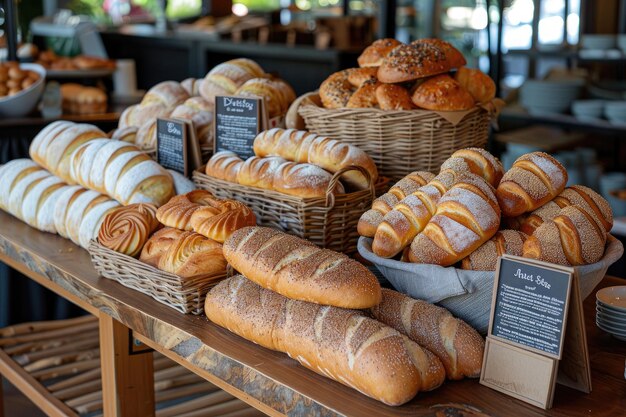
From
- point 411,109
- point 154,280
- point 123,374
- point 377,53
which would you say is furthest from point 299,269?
point 377,53

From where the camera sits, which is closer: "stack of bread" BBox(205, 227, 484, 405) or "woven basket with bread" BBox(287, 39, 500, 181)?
"stack of bread" BBox(205, 227, 484, 405)

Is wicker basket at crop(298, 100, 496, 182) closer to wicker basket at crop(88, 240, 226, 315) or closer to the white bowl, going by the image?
wicker basket at crop(88, 240, 226, 315)

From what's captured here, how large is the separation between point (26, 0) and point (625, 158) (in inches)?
261

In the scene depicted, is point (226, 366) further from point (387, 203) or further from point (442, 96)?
point (442, 96)

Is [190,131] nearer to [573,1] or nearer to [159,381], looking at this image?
[159,381]

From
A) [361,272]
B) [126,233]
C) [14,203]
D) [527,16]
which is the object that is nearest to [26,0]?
[527,16]

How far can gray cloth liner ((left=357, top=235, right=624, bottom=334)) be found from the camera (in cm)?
129

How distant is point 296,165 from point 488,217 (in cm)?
59

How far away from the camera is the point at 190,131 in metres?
2.13

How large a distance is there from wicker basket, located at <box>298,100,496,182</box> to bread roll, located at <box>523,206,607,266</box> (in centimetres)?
64

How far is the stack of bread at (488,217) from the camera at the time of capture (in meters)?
1.30

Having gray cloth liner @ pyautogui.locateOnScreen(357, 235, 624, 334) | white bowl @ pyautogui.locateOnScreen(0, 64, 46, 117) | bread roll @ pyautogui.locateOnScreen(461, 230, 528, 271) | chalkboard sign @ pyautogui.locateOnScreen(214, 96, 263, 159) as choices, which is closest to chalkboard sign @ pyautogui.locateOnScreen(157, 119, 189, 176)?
chalkboard sign @ pyautogui.locateOnScreen(214, 96, 263, 159)

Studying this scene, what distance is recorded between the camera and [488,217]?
1.34 m

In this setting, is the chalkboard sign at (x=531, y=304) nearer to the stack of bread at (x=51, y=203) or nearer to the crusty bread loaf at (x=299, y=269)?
the crusty bread loaf at (x=299, y=269)
